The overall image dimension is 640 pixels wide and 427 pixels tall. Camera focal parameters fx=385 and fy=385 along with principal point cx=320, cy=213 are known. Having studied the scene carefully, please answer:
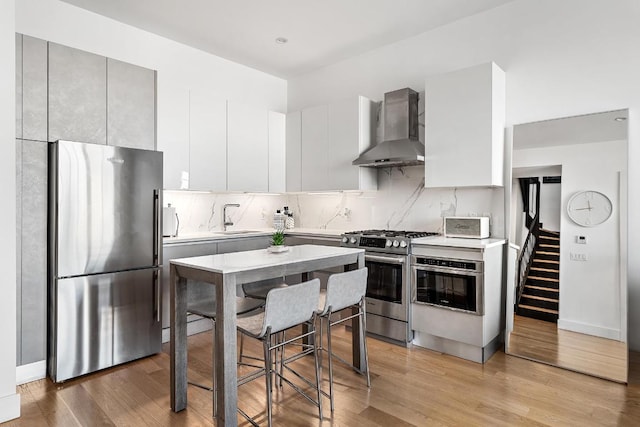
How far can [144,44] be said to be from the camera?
12.9ft

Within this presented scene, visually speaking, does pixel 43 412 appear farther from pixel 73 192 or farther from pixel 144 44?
pixel 144 44

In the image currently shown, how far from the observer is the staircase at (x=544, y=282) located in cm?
311

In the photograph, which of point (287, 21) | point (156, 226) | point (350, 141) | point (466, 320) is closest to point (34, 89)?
point (156, 226)

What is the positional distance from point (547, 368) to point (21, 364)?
13.0ft

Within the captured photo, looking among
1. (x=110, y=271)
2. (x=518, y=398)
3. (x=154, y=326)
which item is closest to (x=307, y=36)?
(x=110, y=271)

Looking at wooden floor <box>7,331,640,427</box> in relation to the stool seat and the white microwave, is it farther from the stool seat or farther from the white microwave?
the white microwave

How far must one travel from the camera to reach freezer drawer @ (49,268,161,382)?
283 centimetres

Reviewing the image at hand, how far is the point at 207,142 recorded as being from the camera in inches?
164

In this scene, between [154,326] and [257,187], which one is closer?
[154,326]

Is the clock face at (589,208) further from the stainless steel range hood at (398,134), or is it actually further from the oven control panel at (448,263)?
the stainless steel range hood at (398,134)

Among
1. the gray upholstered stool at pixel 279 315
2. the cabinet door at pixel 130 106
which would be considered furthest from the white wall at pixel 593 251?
the cabinet door at pixel 130 106

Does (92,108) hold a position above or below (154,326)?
above

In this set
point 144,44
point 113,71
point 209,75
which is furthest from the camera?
point 209,75

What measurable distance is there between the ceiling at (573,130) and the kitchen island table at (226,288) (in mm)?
1799
